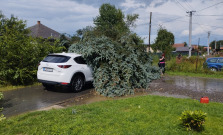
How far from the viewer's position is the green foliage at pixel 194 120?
364 centimetres

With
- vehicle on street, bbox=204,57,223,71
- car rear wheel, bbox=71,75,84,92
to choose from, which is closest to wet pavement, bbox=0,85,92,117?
car rear wheel, bbox=71,75,84,92

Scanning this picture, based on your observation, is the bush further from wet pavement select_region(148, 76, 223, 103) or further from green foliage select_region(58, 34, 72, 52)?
green foliage select_region(58, 34, 72, 52)

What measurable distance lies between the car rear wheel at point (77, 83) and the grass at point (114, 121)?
2.50 metres

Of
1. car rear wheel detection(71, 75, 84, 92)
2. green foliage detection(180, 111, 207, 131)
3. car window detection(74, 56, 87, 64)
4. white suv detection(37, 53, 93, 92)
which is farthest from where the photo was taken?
car window detection(74, 56, 87, 64)

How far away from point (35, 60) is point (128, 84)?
511 centimetres

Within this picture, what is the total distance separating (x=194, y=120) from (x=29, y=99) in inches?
221

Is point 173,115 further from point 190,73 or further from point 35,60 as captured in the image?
point 190,73

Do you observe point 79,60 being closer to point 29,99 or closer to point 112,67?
point 112,67

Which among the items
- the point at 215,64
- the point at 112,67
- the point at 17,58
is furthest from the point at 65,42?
the point at 215,64

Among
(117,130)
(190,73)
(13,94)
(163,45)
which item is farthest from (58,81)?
(163,45)

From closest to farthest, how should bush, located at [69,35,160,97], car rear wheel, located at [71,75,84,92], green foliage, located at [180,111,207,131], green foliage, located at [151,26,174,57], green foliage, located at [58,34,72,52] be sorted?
green foliage, located at [180,111,207,131] → bush, located at [69,35,160,97] → car rear wheel, located at [71,75,84,92] → green foliage, located at [58,34,72,52] → green foliage, located at [151,26,174,57]

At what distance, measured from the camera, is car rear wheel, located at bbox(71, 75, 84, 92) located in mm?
7652

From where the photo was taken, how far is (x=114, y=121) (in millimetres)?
4199

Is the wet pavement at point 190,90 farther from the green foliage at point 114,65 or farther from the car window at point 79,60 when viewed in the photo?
the car window at point 79,60
